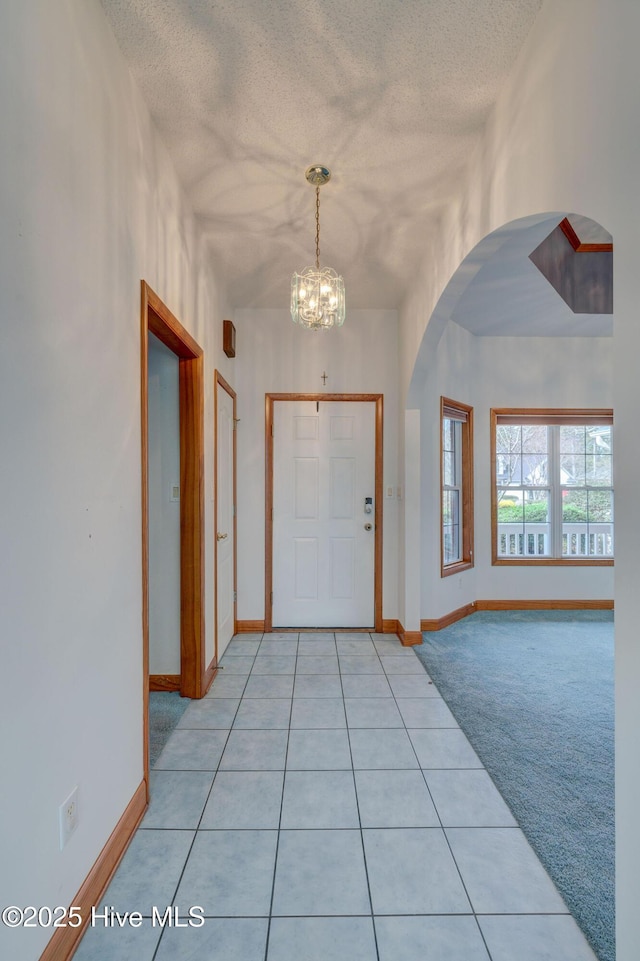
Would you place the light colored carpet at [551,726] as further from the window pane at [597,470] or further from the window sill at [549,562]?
the window pane at [597,470]

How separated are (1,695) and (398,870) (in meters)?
1.38

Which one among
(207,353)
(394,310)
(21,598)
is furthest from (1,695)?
(394,310)

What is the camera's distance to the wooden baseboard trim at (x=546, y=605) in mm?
4652

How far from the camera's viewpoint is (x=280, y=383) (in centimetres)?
401

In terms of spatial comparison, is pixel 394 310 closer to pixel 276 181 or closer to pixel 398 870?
pixel 276 181

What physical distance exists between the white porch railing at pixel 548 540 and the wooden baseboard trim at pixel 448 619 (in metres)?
0.72

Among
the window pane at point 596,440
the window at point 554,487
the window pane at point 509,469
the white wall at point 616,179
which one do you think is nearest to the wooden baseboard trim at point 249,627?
the window at point 554,487

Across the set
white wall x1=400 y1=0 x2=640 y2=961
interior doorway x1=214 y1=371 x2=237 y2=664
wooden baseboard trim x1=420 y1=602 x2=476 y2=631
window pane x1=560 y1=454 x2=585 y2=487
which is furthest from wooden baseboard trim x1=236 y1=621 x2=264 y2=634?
window pane x1=560 y1=454 x2=585 y2=487

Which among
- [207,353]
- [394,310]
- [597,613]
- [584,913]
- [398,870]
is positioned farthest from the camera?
[597,613]

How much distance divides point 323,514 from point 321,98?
2.86m

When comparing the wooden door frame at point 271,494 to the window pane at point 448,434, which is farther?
the window pane at point 448,434

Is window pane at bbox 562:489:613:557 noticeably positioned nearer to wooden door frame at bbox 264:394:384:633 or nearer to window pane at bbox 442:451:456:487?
window pane at bbox 442:451:456:487

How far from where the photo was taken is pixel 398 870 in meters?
1.55

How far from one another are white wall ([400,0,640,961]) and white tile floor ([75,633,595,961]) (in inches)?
21.5
